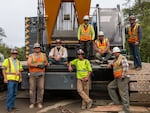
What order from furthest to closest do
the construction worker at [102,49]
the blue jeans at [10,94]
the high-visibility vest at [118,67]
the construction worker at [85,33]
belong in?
the construction worker at [102,49] < the construction worker at [85,33] < the blue jeans at [10,94] < the high-visibility vest at [118,67]

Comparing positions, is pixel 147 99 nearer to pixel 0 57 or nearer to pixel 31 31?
pixel 31 31

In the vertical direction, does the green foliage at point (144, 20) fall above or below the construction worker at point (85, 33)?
above

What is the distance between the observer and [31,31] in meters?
13.0

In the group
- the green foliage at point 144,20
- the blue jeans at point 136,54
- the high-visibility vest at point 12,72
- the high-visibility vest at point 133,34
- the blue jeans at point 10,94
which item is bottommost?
the blue jeans at point 10,94

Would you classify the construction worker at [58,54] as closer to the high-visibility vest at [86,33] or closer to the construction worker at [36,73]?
the construction worker at [36,73]

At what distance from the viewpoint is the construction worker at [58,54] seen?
10930 millimetres

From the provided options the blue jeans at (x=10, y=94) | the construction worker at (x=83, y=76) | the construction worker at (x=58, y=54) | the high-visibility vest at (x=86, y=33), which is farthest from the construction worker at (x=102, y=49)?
the blue jeans at (x=10, y=94)

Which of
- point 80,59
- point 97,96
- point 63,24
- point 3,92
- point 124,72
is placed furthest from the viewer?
point 3,92

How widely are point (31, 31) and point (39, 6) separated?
166cm

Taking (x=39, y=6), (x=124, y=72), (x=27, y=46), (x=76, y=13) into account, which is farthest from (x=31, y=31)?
(x=124, y=72)

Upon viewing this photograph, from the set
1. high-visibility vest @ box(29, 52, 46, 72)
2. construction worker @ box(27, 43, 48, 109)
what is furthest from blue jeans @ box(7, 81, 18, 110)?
high-visibility vest @ box(29, 52, 46, 72)

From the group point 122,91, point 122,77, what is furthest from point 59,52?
point 122,91

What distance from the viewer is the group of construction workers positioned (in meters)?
Answer: 9.92

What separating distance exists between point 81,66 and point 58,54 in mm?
940
